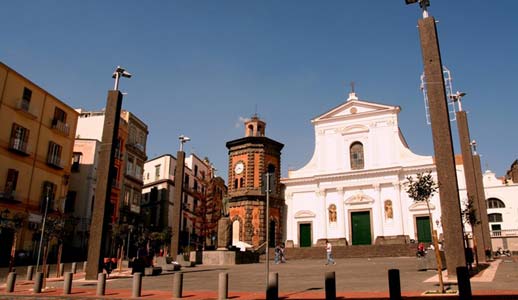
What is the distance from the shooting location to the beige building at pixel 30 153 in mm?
27202

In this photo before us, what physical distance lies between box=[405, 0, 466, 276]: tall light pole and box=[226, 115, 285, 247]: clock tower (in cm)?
2857

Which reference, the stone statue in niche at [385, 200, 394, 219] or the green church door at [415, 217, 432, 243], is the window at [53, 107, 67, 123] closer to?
the stone statue in niche at [385, 200, 394, 219]

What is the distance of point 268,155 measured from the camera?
45.3 meters

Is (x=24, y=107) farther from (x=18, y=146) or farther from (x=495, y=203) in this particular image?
(x=495, y=203)

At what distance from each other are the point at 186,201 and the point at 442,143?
141ft

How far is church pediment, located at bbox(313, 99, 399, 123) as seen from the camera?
42.9 meters

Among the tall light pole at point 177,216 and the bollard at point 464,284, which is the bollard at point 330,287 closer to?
the bollard at point 464,284

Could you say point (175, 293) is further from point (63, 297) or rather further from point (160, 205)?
point (160, 205)

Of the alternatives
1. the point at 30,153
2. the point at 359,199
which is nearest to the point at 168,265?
the point at 30,153

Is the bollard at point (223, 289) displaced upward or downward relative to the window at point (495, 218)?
downward

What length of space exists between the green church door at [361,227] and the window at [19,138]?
1177 inches

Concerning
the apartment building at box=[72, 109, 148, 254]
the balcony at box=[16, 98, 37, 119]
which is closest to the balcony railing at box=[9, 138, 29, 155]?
the balcony at box=[16, 98, 37, 119]

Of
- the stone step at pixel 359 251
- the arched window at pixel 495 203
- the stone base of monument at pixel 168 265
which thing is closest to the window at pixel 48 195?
the stone base of monument at pixel 168 265

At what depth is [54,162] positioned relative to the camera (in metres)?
32.1
